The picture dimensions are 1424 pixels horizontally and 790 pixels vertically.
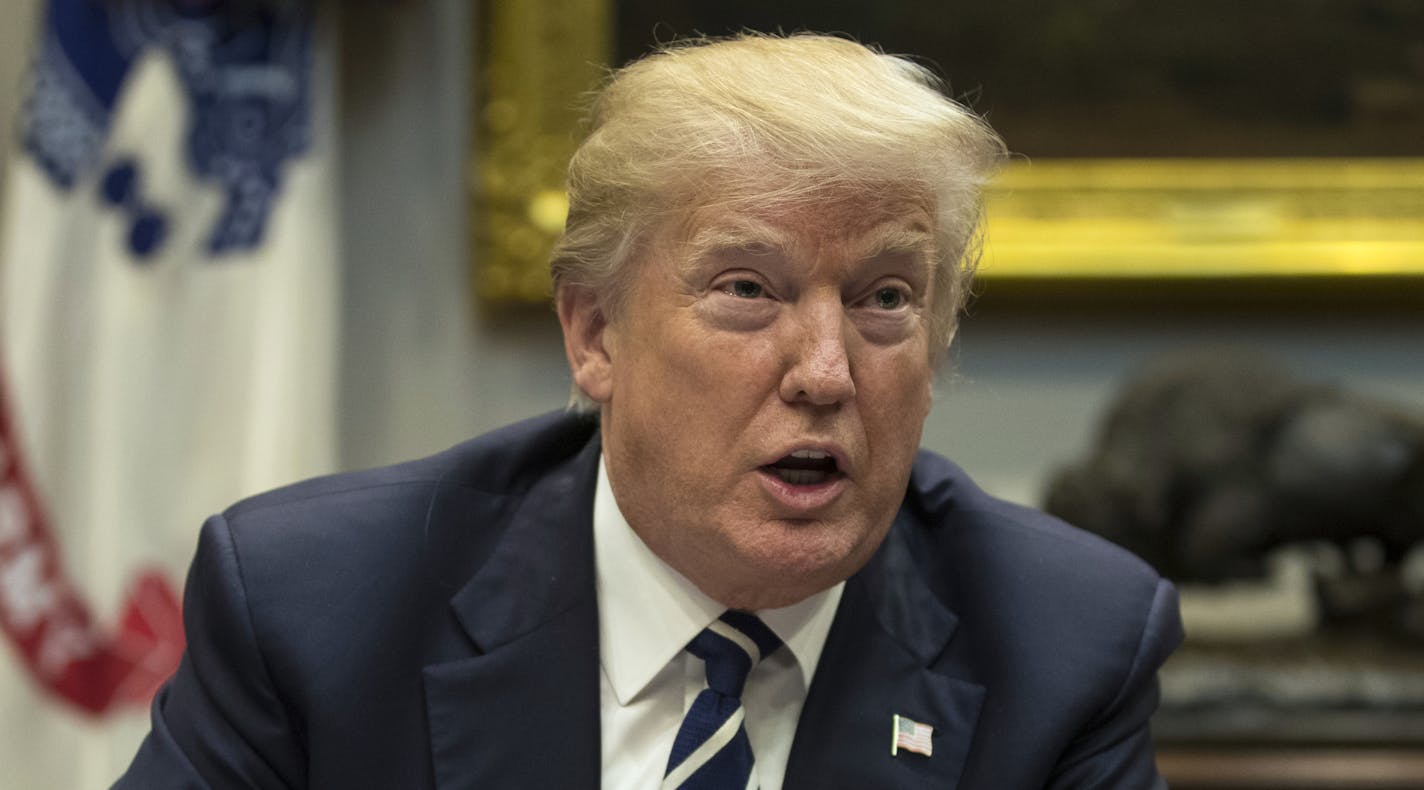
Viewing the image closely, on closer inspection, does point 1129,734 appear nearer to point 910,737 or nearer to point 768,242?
point 910,737

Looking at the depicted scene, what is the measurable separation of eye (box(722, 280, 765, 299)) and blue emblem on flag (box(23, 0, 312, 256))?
2624mm

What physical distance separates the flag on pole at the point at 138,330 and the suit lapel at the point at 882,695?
2.36 meters

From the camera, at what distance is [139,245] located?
13.4 ft

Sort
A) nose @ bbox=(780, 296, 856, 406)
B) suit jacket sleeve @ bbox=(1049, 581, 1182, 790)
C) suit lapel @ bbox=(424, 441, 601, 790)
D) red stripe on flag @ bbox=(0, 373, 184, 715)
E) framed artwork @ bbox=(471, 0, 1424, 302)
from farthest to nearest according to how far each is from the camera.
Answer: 1. framed artwork @ bbox=(471, 0, 1424, 302)
2. red stripe on flag @ bbox=(0, 373, 184, 715)
3. suit jacket sleeve @ bbox=(1049, 581, 1182, 790)
4. suit lapel @ bbox=(424, 441, 601, 790)
5. nose @ bbox=(780, 296, 856, 406)

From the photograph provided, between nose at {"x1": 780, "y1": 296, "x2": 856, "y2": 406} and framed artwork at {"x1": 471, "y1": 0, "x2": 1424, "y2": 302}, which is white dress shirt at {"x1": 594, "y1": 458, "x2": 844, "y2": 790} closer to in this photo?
nose at {"x1": 780, "y1": 296, "x2": 856, "y2": 406}

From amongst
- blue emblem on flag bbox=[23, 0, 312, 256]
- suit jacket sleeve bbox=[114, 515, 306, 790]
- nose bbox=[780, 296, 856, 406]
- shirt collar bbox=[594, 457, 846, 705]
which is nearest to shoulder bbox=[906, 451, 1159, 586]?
shirt collar bbox=[594, 457, 846, 705]

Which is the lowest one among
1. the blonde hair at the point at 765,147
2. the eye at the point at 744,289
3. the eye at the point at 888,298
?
the eye at the point at 888,298

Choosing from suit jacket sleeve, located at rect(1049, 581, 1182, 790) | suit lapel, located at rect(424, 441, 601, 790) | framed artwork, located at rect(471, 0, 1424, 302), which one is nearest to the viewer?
suit lapel, located at rect(424, 441, 601, 790)

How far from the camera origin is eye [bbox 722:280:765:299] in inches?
71.0

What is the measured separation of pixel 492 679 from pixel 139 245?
2562 millimetres

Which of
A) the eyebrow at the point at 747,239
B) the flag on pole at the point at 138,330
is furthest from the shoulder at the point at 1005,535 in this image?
the flag on pole at the point at 138,330

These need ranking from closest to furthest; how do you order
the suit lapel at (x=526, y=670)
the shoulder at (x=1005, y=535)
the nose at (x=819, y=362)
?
the nose at (x=819, y=362), the suit lapel at (x=526, y=670), the shoulder at (x=1005, y=535)

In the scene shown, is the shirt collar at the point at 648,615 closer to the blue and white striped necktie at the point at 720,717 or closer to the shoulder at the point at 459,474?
the blue and white striped necktie at the point at 720,717

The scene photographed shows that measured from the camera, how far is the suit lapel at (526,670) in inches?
73.3
